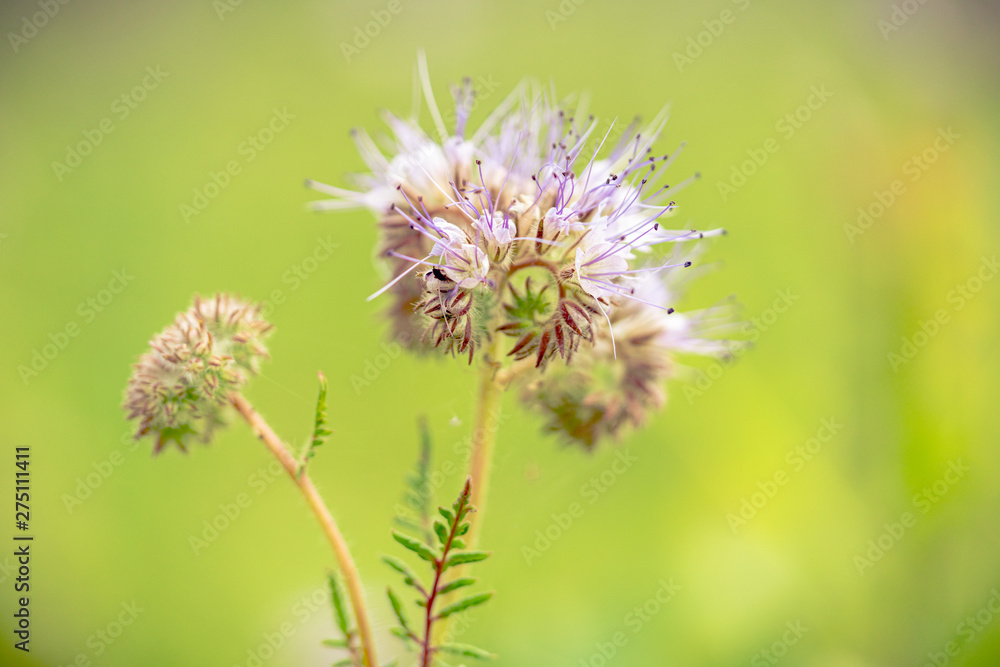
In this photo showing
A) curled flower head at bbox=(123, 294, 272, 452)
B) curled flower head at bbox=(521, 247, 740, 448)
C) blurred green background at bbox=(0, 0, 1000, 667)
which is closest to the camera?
curled flower head at bbox=(123, 294, 272, 452)

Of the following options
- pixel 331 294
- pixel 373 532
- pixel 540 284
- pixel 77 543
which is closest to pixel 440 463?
pixel 373 532

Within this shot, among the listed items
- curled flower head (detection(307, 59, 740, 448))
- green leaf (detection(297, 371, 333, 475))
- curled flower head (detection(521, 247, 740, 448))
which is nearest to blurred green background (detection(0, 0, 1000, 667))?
curled flower head (detection(521, 247, 740, 448))

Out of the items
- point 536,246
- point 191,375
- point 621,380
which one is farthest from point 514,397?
point 191,375

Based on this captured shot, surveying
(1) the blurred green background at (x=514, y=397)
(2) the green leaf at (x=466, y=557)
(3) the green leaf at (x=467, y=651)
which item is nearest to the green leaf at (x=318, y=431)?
(2) the green leaf at (x=466, y=557)

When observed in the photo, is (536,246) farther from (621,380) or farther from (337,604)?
(337,604)

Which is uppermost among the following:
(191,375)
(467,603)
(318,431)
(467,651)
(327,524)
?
(191,375)

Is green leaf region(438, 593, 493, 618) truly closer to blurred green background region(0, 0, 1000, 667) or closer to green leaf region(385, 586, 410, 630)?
green leaf region(385, 586, 410, 630)

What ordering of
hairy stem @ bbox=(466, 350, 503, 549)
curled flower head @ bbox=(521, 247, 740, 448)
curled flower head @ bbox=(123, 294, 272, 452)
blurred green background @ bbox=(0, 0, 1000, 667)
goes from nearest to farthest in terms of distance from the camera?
curled flower head @ bbox=(123, 294, 272, 452) < hairy stem @ bbox=(466, 350, 503, 549) < curled flower head @ bbox=(521, 247, 740, 448) < blurred green background @ bbox=(0, 0, 1000, 667)
